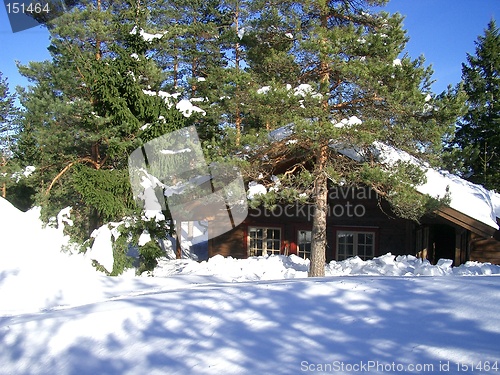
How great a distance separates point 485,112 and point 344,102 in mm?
18573

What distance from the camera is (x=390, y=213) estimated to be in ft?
46.9

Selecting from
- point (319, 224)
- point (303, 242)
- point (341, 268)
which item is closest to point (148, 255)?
point (319, 224)

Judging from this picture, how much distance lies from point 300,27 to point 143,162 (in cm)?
571

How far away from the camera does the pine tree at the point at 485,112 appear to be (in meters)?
24.2

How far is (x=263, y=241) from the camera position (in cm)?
1633

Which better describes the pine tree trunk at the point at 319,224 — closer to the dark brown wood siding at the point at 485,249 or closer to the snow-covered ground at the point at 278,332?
the snow-covered ground at the point at 278,332

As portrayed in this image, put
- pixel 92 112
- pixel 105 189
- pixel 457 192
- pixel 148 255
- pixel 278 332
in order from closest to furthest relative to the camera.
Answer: pixel 278 332 < pixel 105 189 < pixel 148 255 < pixel 92 112 < pixel 457 192

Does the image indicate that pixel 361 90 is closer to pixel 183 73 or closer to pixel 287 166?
pixel 287 166

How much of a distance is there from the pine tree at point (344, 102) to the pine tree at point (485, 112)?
16.4 m

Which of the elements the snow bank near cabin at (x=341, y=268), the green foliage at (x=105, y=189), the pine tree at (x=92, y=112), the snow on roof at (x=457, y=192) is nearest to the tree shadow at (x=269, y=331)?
the snow on roof at (x=457, y=192)

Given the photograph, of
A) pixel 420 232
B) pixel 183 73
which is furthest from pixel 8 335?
pixel 183 73

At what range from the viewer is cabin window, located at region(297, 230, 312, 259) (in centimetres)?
1581

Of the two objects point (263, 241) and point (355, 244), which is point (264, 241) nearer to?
point (263, 241)

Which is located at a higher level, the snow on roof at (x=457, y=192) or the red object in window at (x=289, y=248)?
the snow on roof at (x=457, y=192)
